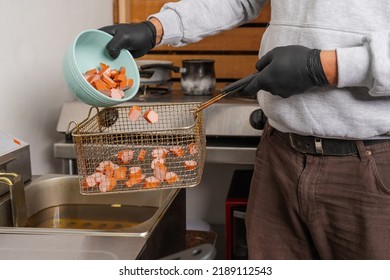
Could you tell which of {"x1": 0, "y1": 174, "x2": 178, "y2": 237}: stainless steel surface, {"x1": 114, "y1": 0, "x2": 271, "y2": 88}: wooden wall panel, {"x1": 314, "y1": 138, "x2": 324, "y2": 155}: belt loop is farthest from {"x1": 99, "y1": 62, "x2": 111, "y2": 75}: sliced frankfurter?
{"x1": 114, "y1": 0, "x2": 271, "y2": 88}: wooden wall panel

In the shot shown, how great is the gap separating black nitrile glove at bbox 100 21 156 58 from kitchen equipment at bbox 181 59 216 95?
2.18ft

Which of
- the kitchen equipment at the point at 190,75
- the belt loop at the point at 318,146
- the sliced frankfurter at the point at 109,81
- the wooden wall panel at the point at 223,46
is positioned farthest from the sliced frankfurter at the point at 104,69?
the wooden wall panel at the point at 223,46

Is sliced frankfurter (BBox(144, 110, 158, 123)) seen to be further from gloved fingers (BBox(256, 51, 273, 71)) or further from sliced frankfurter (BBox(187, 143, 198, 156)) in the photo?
gloved fingers (BBox(256, 51, 273, 71))

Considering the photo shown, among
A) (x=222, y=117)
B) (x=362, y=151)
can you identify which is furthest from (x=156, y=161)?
(x=222, y=117)

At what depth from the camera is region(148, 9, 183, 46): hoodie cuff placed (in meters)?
1.33

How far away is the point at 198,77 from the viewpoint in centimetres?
197

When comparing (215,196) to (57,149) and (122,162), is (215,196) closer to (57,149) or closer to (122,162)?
(57,149)

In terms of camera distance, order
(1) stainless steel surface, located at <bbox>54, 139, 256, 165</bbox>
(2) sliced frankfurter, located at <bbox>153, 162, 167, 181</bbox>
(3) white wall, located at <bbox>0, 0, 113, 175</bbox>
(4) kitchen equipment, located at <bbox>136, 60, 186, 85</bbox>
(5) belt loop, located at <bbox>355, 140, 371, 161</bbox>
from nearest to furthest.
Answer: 1. (5) belt loop, located at <bbox>355, 140, 371, 161</bbox>
2. (2) sliced frankfurter, located at <bbox>153, 162, 167, 181</bbox>
3. (3) white wall, located at <bbox>0, 0, 113, 175</bbox>
4. (1) stainless steel surface, located at <bbox>54, 139, 256, 165</bbox>
5. (4) kitchen equipment, located at <bbox>136, 60, 186, 85</bbox>

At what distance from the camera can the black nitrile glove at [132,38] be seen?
1.21m

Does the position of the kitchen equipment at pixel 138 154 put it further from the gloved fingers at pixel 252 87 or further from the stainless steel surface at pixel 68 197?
the stainless steel surface at pixel 68 197
